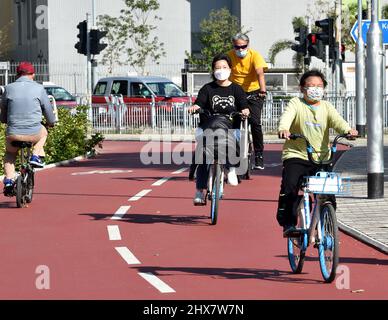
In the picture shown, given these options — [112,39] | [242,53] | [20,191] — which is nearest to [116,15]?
[112,39]

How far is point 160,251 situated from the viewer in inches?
443

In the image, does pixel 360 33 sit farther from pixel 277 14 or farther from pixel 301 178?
pixel 277 14

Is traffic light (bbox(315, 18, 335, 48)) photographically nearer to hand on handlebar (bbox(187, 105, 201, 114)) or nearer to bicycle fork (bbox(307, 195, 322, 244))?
hand on handlebar (bbox(187, 105, 201, 114))

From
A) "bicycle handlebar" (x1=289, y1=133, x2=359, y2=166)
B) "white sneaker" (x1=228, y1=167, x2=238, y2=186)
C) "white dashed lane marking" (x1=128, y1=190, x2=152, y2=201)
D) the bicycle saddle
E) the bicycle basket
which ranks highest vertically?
"bicycle handlebar" (x1=289, y1=133, x2=359, y2=166)

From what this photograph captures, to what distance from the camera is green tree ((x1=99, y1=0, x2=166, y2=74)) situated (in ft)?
205

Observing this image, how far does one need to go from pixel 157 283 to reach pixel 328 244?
138 centimetres

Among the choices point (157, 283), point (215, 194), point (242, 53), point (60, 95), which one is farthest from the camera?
point (60, 95)

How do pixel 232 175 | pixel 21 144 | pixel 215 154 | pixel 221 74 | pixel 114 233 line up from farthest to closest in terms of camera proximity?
pixel 21 144, pixel 232 175, pixel 221 74, pixel 215 154, pixel 114 233

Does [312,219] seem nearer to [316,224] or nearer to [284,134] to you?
[316,224]

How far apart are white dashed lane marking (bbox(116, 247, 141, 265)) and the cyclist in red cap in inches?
177

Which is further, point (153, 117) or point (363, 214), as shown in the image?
point (153, 117)

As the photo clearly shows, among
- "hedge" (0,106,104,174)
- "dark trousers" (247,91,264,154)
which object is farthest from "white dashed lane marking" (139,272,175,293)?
"hedge" (0,106,104,174)

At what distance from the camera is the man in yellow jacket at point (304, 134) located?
9867mm

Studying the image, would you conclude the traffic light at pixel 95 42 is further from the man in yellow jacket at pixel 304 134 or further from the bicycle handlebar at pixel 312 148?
the bicycle handlebar at pixel 312 148
